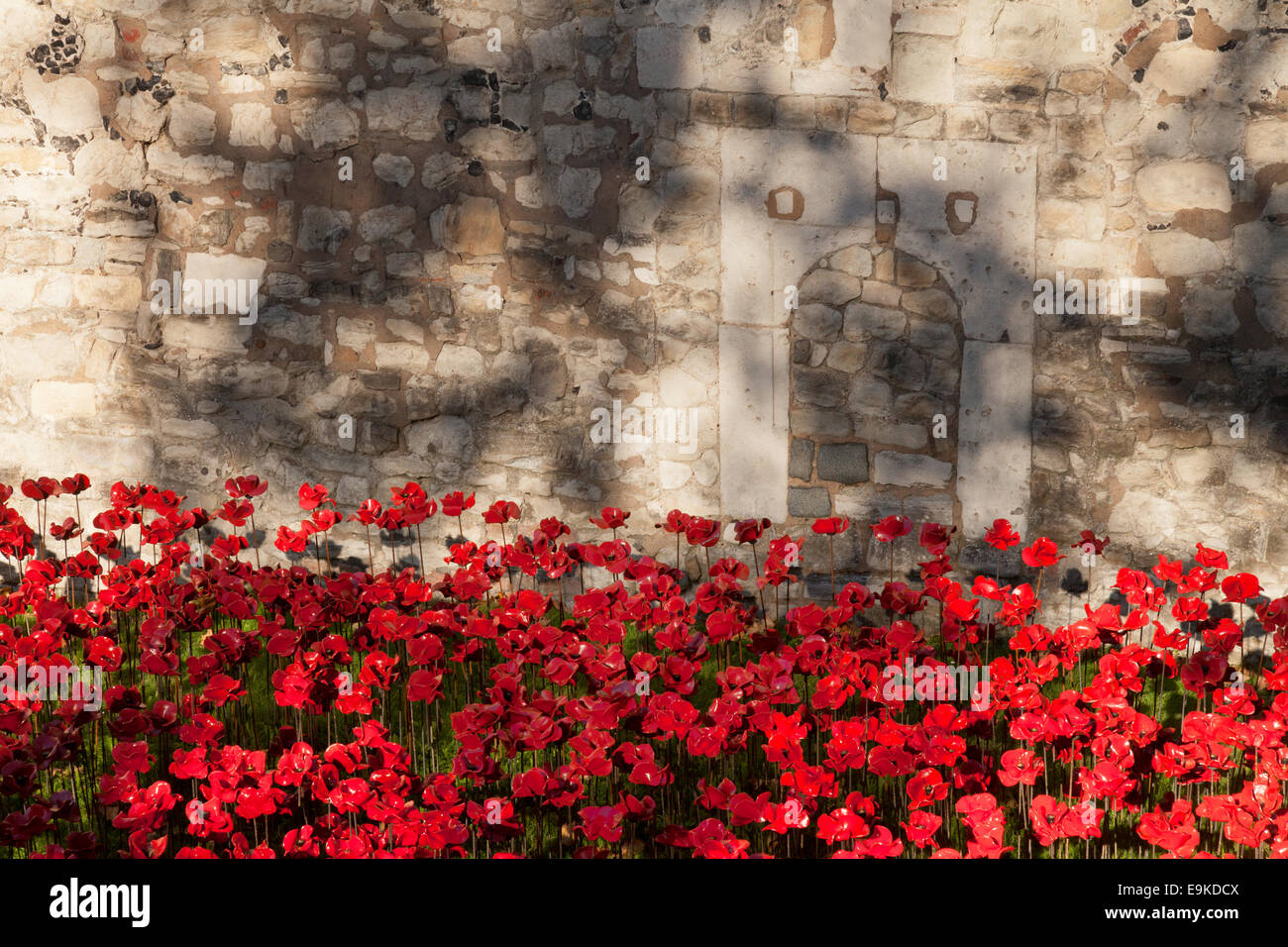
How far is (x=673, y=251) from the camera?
4750 mm

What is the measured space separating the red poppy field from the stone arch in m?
0.61

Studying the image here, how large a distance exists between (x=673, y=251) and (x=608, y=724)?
2.33m

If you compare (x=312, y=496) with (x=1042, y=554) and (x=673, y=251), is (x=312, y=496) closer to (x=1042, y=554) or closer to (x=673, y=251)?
(x=673, y=251)

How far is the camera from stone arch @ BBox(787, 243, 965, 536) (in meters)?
4.69

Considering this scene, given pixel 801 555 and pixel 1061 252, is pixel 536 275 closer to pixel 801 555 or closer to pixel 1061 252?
pixel 801 555

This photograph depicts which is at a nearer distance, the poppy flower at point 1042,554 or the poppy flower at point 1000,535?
the poppy flower at point 1042,554

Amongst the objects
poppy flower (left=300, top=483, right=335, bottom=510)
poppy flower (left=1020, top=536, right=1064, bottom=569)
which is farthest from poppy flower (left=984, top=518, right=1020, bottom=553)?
poppy flower (left=300, top=483, right=335, bottom=510)

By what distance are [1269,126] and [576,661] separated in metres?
3.27

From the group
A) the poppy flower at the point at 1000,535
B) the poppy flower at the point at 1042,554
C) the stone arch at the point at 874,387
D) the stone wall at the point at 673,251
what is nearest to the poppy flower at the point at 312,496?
the stone wall at the point at 673,251

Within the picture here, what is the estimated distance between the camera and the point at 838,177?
4.64m

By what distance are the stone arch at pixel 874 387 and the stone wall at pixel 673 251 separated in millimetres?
13

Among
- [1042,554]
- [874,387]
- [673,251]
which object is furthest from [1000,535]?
[673,251]

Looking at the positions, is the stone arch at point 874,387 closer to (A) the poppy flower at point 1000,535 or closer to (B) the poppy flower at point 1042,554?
(A) the poppy flower at point 1000,535

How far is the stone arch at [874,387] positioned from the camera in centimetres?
469
